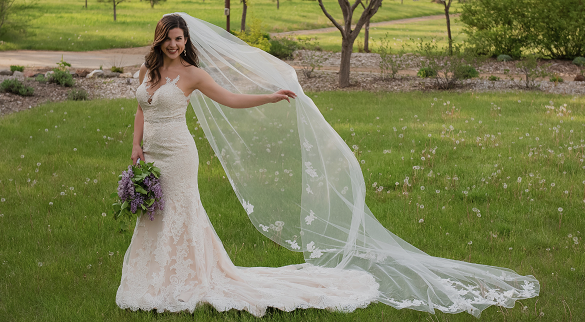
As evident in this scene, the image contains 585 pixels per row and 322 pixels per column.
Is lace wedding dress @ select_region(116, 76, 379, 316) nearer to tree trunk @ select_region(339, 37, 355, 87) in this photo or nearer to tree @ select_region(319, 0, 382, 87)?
tree @ select_region(319, 0, 382, 87)

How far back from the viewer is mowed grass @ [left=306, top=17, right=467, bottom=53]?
3069 cm

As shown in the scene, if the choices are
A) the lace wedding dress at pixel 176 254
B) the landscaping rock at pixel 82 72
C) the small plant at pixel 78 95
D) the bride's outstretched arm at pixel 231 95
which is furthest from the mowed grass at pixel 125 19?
the lace wedding dress at pixel 176 254

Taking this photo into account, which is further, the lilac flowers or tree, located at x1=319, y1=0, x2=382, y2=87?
tree, located at x1=319, y1=0, x2=382, y2=87

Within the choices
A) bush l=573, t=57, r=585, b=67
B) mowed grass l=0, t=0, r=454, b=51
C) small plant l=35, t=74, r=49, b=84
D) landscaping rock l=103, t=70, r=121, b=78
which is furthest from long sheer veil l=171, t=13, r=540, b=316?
bush l=573, t=57, r=585, b=67

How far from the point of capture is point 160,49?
4.55 metres

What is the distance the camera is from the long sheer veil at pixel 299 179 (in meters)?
5.05

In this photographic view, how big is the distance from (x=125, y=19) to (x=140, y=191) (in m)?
40.0

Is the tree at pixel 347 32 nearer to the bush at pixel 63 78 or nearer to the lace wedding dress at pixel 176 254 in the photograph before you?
the bush at pixel 63 78

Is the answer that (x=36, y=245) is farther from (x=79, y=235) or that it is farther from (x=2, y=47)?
(x=2, y=47)

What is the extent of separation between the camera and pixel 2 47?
2559cm

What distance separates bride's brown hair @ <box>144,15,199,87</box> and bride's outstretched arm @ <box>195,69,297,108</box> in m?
0.21

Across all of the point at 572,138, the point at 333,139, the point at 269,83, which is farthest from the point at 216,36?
the point at 572,138

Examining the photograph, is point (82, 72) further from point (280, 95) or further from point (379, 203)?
point (280, 95)

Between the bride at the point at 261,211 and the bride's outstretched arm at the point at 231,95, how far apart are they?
0.01 metres
